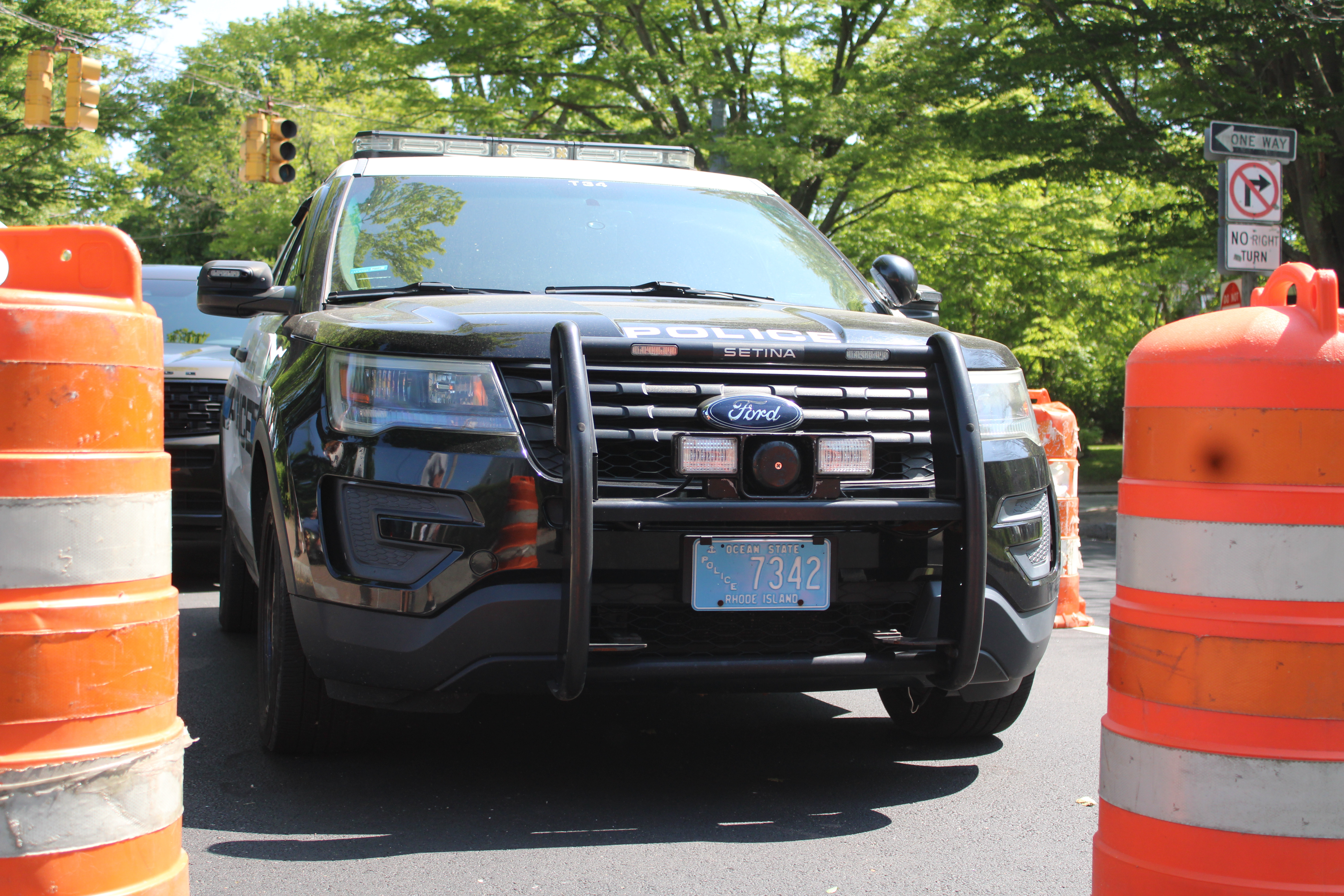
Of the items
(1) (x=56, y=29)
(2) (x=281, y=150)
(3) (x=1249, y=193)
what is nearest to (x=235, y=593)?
(3) (x=1249, y=193)

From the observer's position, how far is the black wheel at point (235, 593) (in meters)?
6.53

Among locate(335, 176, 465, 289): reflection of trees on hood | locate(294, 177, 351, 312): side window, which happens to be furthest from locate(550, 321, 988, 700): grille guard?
locate(294, 177, 351, 312): side window

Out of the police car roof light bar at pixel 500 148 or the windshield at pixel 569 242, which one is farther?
the police car roof light bar at pixel 500 148

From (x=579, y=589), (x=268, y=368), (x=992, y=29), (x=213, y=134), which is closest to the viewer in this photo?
(x=579, y=589)

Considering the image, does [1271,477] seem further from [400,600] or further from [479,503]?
[400,600]

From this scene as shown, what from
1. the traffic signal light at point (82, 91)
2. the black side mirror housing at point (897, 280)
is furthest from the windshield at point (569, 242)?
the traffic signal light at point (82, 91)

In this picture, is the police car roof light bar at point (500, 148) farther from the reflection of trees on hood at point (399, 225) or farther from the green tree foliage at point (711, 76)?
the green tree foliage at point (711, 76)

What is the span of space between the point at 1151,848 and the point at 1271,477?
742 millimetres

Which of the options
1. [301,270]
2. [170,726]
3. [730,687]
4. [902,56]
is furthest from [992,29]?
[170,726]

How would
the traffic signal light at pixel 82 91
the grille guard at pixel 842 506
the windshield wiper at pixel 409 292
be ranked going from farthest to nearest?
the traffic signal light at pixel 82 91 → the windshield wiper at pixel 409 292 → the grille guard at pixel 842 506

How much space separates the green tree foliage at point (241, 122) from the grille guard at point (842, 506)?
19.1 m

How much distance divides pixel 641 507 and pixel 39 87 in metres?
17.9

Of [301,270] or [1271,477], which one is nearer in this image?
[1271,477]

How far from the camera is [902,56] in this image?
1800 centimetres
